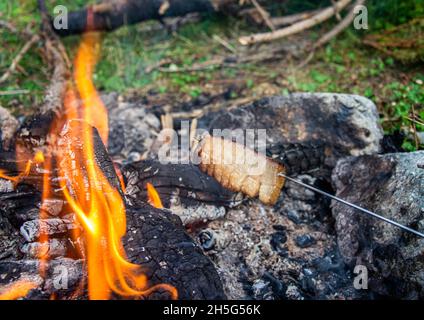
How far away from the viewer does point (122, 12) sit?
4945mm

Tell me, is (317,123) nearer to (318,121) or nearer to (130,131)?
(318,121)

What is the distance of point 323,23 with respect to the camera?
5301mm

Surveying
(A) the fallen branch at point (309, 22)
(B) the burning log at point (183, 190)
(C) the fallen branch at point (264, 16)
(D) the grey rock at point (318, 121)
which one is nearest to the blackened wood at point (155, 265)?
(B) the burning log at point (183, 190)

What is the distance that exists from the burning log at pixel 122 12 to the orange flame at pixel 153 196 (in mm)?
3005

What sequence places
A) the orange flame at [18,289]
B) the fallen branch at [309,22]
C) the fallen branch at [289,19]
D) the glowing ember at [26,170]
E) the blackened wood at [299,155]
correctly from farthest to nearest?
the fallen branch at [289,19]
the fallen branch at [309,22]
the blackened wood at [299,155]
the glowing ember at [26,170]
the orange flame at [18,289]

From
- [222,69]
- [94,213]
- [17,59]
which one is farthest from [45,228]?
[222,69]

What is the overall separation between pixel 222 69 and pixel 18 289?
3.66 m

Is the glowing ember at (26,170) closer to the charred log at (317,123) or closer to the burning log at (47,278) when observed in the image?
the burning log at (47,278)

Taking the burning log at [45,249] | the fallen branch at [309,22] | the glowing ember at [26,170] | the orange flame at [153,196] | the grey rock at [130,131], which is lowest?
the burning log at [45,249]

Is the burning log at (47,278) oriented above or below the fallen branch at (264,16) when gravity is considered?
below

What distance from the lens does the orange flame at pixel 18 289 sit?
2.04 m

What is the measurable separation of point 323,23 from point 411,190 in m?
3.54

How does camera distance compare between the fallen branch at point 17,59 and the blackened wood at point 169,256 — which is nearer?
the blackened wood at point 169,256
